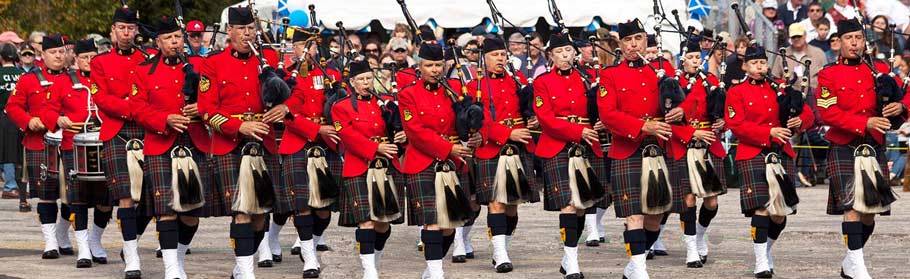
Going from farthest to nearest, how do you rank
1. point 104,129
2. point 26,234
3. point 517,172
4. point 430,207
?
point 26,234 → point 517,172 → point 104,129 → point 430,207

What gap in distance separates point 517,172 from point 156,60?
103 inches

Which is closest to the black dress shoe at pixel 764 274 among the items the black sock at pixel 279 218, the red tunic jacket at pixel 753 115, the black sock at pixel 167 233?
the red tunic jacket at pixel 753 115

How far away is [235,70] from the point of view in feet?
37.9

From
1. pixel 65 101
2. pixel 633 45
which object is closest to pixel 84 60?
pixel 65 101

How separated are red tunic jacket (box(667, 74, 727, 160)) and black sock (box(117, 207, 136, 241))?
3.42m

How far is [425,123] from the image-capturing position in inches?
444

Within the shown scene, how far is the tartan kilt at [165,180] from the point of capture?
11609mm

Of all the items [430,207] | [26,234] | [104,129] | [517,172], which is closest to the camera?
[430,207]

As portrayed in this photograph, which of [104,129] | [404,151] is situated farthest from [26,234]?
[404,151]

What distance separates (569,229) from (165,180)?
8.42ft

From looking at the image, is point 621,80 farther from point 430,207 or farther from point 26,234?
point 26,234

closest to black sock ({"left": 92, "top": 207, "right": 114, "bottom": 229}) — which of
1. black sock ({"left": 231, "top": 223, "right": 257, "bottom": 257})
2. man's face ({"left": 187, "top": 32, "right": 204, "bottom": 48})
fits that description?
man's face ({"left": 187, "top": 32, "right": 204, "bottom": 48})

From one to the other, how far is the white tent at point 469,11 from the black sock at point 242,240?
35.4 feet

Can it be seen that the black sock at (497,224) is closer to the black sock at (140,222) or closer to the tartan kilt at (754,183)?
the tartan kilt at (754,183)
